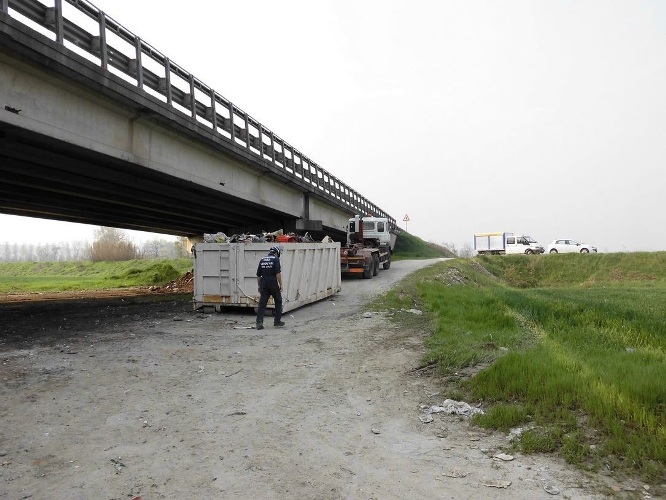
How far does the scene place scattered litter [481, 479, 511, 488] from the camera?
3.53m

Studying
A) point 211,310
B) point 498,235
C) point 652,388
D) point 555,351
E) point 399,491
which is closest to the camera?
point 399,491

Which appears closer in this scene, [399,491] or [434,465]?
[399,491]

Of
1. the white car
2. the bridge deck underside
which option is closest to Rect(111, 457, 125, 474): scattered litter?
the bridge deck underside

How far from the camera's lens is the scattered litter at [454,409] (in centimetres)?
510

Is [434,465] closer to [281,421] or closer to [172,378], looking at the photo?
[281,421]

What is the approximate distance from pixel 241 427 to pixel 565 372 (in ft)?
12.1

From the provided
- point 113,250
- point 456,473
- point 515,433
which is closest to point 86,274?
point 113,250

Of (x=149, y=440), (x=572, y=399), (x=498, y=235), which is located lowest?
(x=149, y=440)

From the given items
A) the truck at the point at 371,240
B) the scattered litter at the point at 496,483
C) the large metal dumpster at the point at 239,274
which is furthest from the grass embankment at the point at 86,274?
the scattered litter at the point at 496,483

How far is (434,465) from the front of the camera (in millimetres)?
3941

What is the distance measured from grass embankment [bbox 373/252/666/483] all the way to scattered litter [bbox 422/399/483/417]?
0.15 m

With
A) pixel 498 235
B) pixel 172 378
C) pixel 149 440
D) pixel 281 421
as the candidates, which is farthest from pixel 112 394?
pixel 498 235

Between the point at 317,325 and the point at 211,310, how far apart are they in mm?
3694

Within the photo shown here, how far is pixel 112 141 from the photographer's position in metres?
11.0
